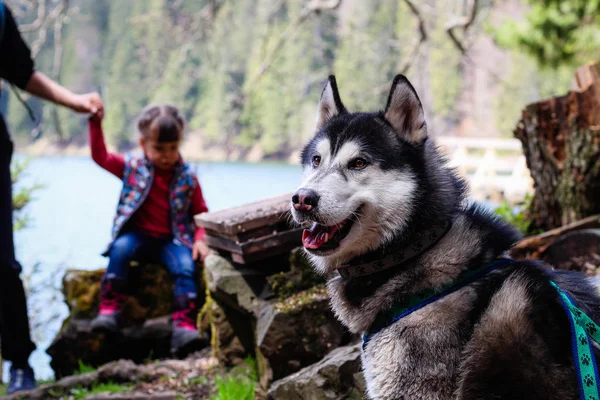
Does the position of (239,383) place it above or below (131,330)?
below

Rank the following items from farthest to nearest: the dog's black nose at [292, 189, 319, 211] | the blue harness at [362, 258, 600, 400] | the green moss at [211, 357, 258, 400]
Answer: the green moss at [211, 357, 258, 400] < the dog's black nose at [292, 189, 319, 211] < the blue harness at [362, 258, 600, 400]

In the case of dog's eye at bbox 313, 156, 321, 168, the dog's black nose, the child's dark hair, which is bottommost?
the dog's black nose

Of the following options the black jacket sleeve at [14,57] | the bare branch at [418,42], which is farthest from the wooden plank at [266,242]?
the bare branch at [418,42]

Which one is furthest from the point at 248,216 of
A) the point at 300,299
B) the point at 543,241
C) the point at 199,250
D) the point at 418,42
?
the point at 418,42

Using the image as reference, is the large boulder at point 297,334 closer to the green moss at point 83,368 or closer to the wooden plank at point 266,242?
the wooden plank at point 266,242

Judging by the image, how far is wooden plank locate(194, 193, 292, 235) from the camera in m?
2.57

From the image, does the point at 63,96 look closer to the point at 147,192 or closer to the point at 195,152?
the point at 147,192

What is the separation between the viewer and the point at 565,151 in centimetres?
317

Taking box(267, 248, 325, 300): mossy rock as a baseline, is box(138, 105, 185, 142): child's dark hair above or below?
above

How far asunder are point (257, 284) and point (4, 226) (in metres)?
1.30

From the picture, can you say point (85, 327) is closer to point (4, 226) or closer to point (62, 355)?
point (62, 355)

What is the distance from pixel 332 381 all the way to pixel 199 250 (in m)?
1.67

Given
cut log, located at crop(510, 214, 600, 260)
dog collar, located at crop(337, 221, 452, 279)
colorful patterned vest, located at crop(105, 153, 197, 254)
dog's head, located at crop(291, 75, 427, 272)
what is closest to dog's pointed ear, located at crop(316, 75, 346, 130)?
dog's head, located at crop(291, 75, 427, 272)

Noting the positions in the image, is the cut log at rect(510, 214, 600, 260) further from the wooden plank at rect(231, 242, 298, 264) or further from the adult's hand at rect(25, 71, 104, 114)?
the adult's hand at rect(25, 71, 104, 114)
